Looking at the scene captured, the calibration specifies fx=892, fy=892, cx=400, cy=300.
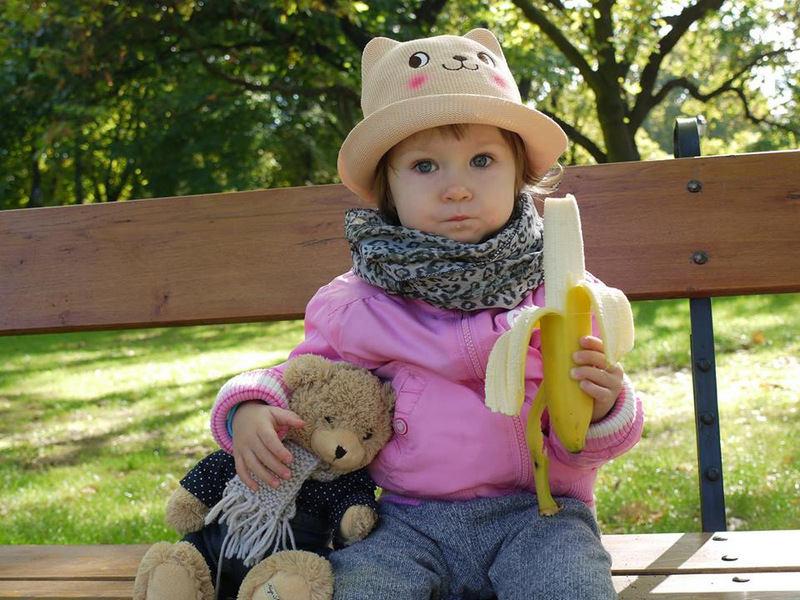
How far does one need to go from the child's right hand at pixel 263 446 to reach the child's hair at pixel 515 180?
56 cm

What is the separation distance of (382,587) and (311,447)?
12.7 inches

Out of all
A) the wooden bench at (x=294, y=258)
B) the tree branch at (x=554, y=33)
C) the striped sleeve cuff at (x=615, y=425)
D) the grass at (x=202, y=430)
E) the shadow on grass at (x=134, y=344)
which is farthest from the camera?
the tree branch at (x=554, y=33)

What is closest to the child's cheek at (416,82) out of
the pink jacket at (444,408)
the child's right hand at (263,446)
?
the pink jacket at (444,408)

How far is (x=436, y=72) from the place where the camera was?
6.18 feet

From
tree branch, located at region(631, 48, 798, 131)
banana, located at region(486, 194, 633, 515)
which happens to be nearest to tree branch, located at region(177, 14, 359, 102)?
tree branch, located at region(631, 48, 798, 131)

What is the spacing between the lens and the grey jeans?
153cm

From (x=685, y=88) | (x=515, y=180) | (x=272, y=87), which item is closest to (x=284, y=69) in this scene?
(x=272, y=87)

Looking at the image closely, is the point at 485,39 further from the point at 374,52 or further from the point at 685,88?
the point at 685,88

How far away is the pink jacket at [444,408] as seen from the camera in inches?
68.8

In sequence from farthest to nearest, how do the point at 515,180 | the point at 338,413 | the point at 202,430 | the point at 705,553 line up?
the point at 202,430, the point at 515,180, the point at 705,553, the point at 338,413

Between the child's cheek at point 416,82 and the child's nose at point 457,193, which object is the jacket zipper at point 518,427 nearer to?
the child's nose at point 457,193

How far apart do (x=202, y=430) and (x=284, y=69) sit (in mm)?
8149

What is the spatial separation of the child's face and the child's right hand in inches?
19.6

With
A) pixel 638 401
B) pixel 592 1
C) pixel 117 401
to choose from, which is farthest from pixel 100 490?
pixel 592 1
